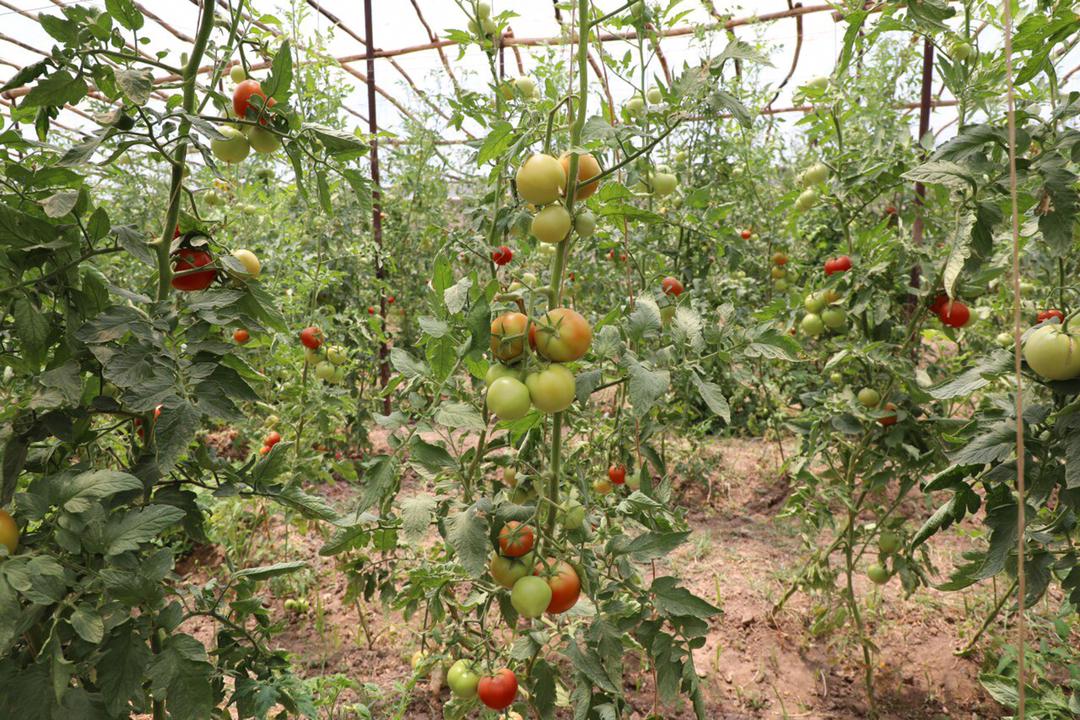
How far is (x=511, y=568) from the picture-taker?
1101mm

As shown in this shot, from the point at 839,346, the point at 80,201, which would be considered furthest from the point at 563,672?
the point at 80,201

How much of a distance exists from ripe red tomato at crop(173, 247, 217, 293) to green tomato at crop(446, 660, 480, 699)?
0.85m

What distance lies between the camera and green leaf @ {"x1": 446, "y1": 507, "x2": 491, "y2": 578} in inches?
37.7

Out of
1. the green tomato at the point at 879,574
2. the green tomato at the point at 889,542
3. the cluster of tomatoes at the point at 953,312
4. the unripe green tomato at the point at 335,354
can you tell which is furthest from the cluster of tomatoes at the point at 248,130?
the green tomato at the point at 879,574

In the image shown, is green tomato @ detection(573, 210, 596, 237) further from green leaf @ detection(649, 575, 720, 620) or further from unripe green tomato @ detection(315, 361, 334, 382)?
unripe green tomato @ detection(315, 361, 334, 382)

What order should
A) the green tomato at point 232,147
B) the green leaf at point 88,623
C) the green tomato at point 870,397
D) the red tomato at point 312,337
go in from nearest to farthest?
the green leaf at point 88,623
the green tomato at point 232,147
the green tomato at point 870,397
the red tomato at point 312,337

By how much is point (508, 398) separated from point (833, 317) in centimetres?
140

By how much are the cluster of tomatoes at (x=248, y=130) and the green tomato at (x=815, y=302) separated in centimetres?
154

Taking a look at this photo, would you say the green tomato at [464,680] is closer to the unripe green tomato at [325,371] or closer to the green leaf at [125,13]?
the green leaf at [125,13]

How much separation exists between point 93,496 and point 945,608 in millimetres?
2668

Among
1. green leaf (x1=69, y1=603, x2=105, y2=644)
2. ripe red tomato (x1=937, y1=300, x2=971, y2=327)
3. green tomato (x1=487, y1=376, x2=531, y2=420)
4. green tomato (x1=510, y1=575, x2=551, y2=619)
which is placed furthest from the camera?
ripe red tomato (x1=937, y1=300, x2=971, y2=327)

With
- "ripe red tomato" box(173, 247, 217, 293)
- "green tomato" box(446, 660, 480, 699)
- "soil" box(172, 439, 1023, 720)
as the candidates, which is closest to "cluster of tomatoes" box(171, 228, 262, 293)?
"ripe red tomato" box(173, 247, 217, 293)

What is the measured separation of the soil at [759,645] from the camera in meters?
1.88

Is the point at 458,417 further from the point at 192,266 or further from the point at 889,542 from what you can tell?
the point at 889,542
